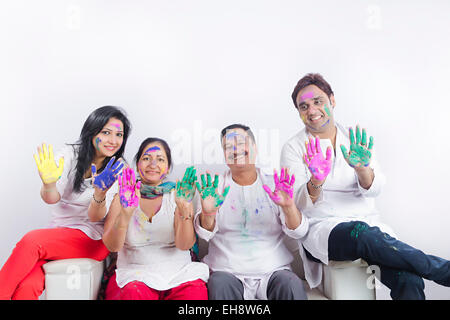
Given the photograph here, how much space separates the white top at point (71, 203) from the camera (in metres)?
1.58

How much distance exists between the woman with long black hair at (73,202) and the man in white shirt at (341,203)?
0.69 meters

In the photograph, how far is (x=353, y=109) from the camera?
1994 mm

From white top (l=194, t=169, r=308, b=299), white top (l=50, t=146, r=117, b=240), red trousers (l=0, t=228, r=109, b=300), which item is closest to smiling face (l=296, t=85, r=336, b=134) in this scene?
white top (l=194, t=169, r=308, b=299)

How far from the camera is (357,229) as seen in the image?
1.32 meters

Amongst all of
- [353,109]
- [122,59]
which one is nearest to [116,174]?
[122,59]

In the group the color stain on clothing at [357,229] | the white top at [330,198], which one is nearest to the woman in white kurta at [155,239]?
the white top at [330,198]

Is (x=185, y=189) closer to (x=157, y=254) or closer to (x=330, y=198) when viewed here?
(x=157, y=254)

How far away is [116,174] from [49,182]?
276mm

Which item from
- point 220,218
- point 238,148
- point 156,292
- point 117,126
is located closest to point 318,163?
point 238,148

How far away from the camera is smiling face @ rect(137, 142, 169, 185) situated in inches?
59.1

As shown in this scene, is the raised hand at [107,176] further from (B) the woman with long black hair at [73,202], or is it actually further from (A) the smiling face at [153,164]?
(A) the smiling face at [153,164]

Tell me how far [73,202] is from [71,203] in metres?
0.01

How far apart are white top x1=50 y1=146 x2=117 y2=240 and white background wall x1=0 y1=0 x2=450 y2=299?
1.20 ft

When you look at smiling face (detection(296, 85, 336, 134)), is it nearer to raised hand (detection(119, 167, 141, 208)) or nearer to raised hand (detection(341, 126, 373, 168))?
raised hand (detection(341, 126, 373, 168))
